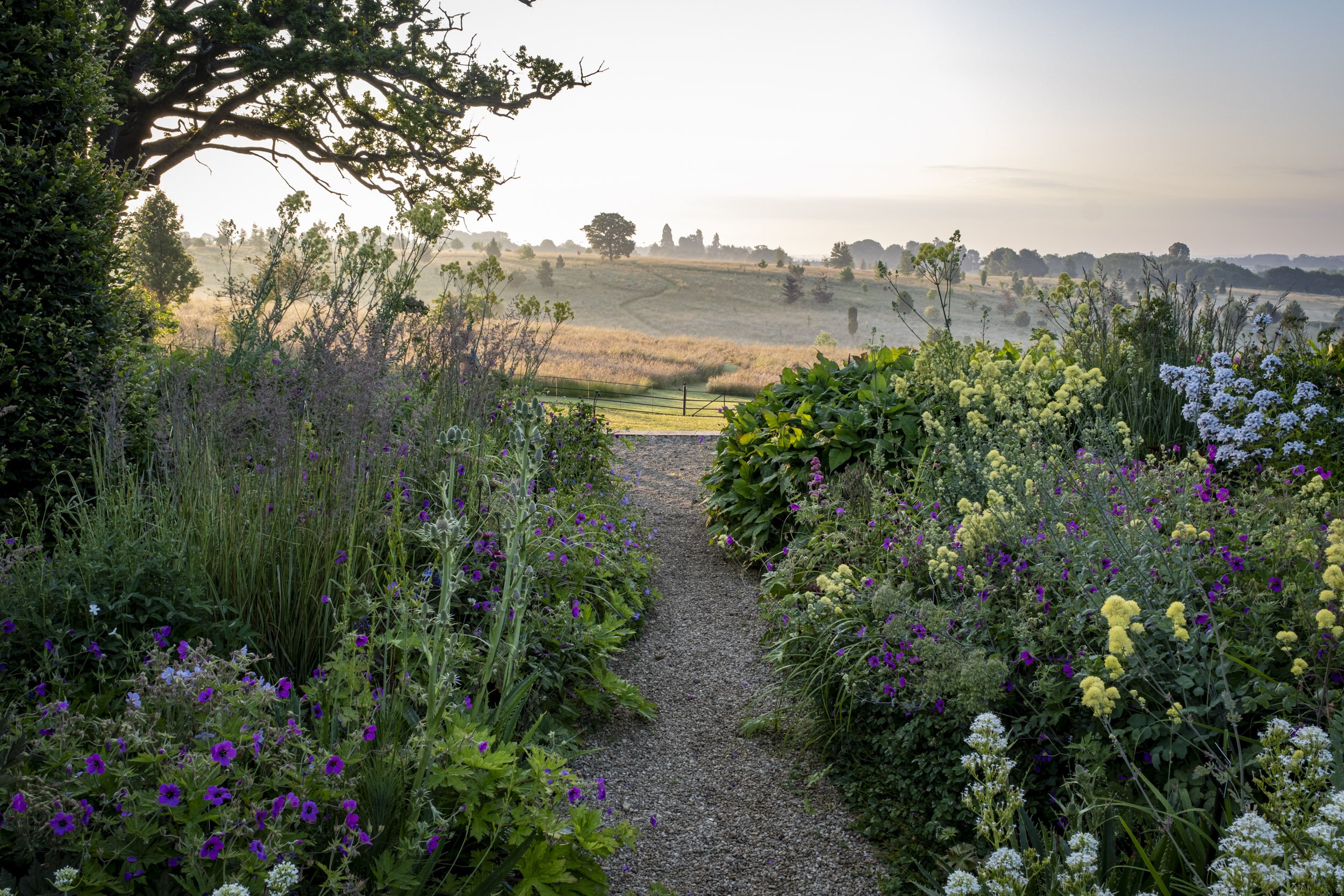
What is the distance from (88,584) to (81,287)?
2111 mm

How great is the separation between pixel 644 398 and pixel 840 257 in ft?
181

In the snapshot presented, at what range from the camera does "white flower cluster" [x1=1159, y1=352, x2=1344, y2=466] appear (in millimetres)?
4590

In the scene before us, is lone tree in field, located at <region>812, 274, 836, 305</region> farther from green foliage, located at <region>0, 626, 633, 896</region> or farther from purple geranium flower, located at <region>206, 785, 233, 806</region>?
purple geranium flower, located at <region>206, 785, 233, 806</region>

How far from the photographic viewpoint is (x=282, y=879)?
1.51 m

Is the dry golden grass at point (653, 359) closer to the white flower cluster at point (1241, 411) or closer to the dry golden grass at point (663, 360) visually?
the dry golden grass at point (663, 360)

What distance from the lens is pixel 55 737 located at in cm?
186

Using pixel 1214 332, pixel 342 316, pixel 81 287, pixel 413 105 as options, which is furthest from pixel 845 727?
pixel 413 105

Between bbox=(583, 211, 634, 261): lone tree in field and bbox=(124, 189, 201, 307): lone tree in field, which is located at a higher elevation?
bbox=(583, 211, 634, 261): lone tree in field

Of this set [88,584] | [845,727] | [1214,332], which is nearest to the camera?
[88,584]

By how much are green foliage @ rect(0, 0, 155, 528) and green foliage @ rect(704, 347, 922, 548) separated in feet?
13.4

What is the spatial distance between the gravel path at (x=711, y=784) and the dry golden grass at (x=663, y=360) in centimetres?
1443

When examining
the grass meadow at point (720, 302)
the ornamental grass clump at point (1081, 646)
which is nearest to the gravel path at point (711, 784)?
the ornamental grass clump at point (1081, 646)

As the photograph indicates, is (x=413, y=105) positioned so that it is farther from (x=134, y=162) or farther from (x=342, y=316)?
(x=342, y=316)

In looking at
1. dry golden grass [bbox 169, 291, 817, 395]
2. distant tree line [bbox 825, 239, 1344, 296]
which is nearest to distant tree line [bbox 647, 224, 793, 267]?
distant tree line [bbox 825, 239, 1344, 296]
